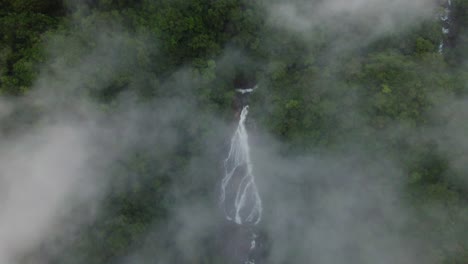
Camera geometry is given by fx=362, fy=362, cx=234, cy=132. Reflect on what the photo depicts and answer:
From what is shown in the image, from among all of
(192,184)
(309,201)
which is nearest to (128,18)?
(192,184)

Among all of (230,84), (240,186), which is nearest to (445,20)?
(230,84)

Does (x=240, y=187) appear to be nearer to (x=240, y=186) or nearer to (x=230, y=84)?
(x=240, y=186)

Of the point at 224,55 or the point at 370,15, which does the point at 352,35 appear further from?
the point at 224,55

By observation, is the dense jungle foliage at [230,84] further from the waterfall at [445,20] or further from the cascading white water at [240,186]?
the cascading white water at [240,186]

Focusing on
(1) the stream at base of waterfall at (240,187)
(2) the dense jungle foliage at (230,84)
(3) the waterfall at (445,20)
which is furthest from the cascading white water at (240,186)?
(3) the waterfall at (445,20)

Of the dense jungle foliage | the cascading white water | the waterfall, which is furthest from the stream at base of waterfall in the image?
the waterfall

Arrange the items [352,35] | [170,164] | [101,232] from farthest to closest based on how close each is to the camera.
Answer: [352,35] → [170,164] → [101,232]
